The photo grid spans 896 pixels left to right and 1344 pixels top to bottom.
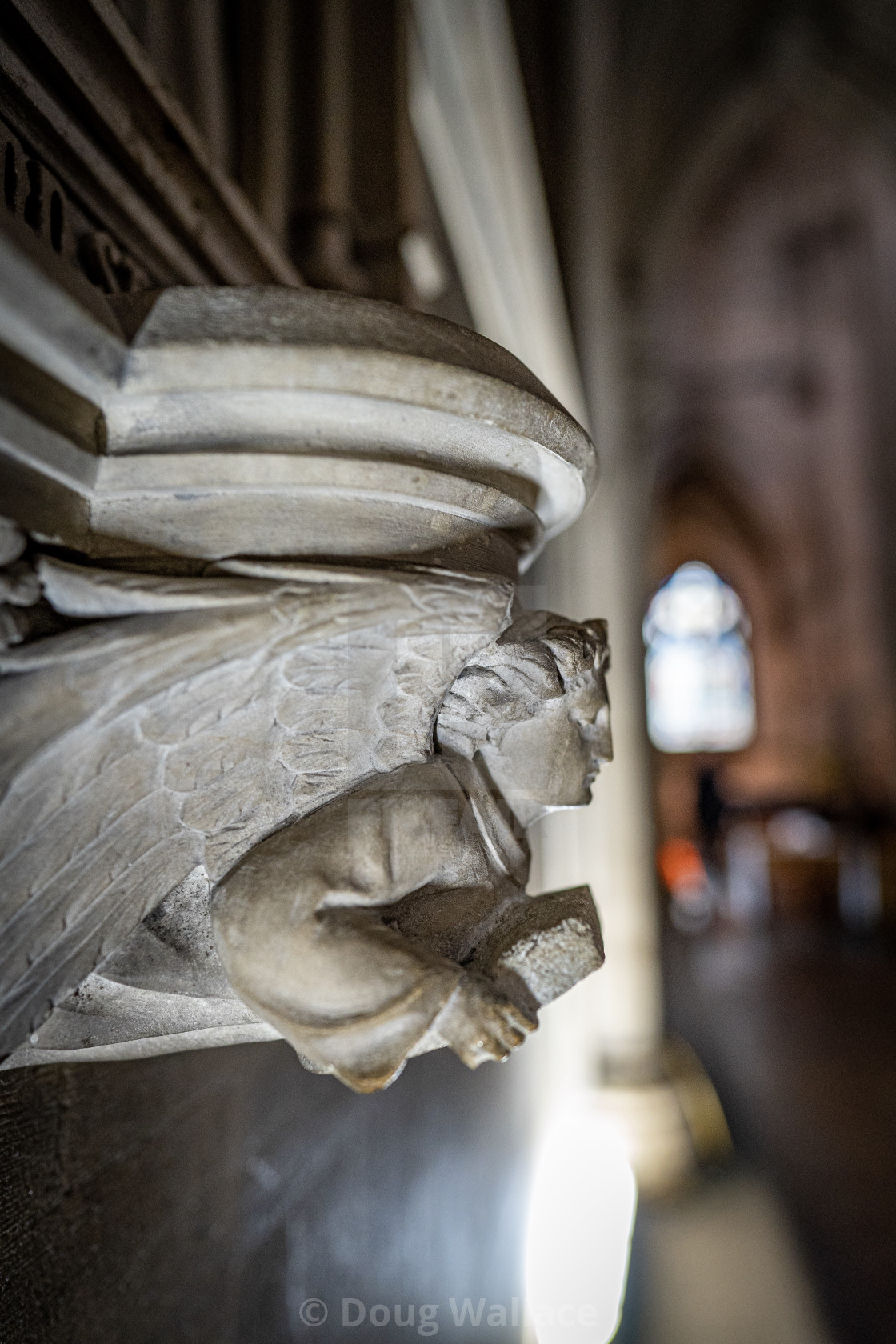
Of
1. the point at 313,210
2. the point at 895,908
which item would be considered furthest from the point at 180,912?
the point at 895,908

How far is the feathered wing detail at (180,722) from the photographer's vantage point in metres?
0.56

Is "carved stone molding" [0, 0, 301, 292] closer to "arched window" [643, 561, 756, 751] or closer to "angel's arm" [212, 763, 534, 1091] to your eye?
"angel's arm" [212, 763, 534, 1091]

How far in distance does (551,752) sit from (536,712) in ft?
0.13

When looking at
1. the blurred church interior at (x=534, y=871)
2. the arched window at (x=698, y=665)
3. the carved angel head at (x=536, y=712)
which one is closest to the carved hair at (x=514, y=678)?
the carved angel head at (x=536, y=712)

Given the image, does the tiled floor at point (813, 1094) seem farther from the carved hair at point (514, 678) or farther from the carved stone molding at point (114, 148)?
the carved stone molding at point (114, 148)

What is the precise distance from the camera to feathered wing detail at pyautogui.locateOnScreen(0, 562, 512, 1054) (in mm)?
556

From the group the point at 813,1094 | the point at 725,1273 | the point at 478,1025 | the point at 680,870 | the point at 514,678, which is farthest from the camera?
the point at 680,870

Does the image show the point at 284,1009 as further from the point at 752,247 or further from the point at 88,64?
the point at 752,247

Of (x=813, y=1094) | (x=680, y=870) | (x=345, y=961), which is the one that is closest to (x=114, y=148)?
(x=345, y=961)

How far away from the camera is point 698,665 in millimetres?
11414

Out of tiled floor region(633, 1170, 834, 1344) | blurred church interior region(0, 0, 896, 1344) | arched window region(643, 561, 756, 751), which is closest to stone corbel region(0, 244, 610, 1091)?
blurred church interior region(0, 0, 896, 1344)

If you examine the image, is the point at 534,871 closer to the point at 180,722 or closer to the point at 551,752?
the point at 551,752

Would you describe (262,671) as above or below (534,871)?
above

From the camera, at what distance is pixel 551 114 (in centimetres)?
332
